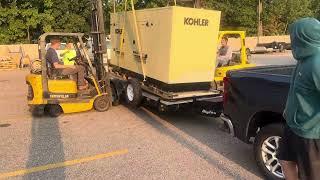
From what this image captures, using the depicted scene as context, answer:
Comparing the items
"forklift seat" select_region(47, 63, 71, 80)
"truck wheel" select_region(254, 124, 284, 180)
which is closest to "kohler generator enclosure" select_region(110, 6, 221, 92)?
"forklift seat" select_region(47, 63, 71, 80)

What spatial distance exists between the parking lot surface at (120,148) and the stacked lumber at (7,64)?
14.2 meters

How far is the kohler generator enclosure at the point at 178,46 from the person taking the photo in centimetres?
809

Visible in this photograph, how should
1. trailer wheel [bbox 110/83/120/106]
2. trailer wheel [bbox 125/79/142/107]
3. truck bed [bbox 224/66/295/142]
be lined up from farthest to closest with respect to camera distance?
trailer wheel [bbox 110/83/120/106] < trailer wheel [bbox 125/79/142/107] < truck bed [bbox 224/66/295/142]

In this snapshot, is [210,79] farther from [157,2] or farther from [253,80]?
[157,2]

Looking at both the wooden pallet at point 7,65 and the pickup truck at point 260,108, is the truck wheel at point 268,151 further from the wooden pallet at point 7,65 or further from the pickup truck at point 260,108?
the wooden pallet at point 7,65

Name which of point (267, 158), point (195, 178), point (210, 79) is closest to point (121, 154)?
point (195, 178)

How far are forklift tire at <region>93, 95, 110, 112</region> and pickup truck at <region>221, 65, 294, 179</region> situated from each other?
4.27 meters

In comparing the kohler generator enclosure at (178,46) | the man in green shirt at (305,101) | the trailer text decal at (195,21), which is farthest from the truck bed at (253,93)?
the trailer text decal at (195,21)

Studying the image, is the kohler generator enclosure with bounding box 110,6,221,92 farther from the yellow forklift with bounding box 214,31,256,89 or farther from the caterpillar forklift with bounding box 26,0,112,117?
the caterpillar forklift with bounding box 26,0,112,117

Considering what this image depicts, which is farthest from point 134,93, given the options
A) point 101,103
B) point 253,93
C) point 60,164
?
point 253,93

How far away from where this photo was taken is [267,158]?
543 centimetres

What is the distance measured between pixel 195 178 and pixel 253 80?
4.83ft

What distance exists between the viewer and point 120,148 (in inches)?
271

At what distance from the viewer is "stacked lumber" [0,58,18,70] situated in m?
23.1
